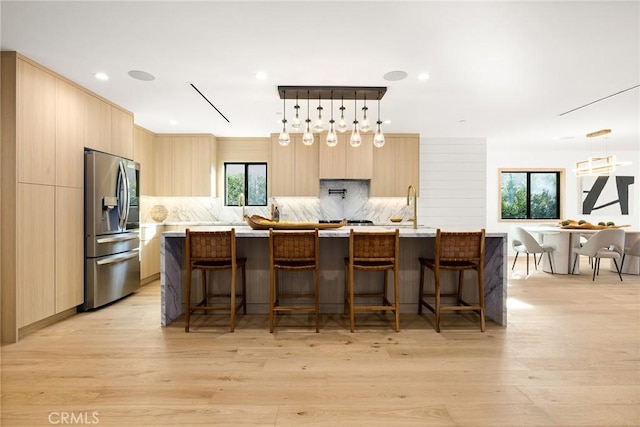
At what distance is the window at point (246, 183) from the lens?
668 centimetres

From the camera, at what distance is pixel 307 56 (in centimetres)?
306

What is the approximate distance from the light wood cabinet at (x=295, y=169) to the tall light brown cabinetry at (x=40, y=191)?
2878 mm

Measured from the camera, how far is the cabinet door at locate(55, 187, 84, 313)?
3.41 m

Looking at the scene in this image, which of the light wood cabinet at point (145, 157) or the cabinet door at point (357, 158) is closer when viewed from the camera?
the light wood cabinet at point (145, 157)

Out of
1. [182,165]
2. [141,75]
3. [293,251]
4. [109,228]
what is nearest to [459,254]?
[293,251]

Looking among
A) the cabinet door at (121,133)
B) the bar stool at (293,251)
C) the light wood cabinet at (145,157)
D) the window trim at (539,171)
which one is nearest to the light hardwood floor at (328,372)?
the bar stool at (293,251)

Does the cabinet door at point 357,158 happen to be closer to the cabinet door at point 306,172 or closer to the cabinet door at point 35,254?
the cabinet door at point 306,172

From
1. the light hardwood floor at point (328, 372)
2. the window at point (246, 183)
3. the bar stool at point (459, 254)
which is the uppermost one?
the window at point (246, 183)

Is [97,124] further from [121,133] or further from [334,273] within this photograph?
[334,273]

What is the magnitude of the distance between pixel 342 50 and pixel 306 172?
3328 millimetres

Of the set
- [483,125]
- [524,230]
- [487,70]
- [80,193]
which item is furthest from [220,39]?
[524,230]

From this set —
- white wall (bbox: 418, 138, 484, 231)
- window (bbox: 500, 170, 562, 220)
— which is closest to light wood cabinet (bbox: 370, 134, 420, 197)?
white wall (bbox: 418, 138, 484, 231)

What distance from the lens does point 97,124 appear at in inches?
159

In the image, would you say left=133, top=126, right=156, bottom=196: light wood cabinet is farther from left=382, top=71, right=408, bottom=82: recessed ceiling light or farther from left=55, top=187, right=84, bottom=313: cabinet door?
left=382, top=71, right=408, bottom=82: recessed ceiling light
